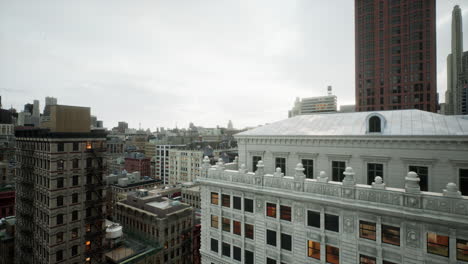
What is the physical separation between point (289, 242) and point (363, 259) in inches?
267

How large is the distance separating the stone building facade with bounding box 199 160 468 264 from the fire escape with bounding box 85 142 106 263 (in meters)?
24.4

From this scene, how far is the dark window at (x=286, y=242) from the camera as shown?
2380cm

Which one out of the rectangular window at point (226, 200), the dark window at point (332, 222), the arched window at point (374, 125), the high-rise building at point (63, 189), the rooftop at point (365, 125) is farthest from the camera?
the high-rise building at point (63, 189)

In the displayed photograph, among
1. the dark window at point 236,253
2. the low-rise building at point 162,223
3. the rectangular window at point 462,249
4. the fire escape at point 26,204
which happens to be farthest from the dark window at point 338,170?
the fire escape at point 26,204

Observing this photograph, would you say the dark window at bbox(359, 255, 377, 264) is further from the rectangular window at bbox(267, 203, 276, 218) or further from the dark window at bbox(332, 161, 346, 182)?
the rectangular window at bbox(267, 203, 276, 218)

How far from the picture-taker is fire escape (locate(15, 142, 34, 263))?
4291 centimetres

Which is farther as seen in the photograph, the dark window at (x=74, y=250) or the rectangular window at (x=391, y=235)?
the dark window at (x=74, y=250)

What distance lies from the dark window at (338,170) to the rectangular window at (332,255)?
7.12m

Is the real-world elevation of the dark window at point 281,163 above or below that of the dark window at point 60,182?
above

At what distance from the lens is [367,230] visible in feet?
65.5

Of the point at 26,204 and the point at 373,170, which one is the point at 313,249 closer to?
the point at 373,170

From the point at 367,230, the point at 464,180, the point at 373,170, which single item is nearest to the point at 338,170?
the point at 373,170

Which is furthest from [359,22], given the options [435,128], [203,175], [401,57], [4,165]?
[4,165]

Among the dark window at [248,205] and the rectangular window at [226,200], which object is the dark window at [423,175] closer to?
the dark window at [248,205]
